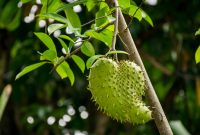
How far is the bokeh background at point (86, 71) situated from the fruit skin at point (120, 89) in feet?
3.51

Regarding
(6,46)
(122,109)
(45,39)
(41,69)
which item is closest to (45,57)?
(45,39)

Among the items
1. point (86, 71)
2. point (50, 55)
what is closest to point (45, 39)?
point (50, 55)

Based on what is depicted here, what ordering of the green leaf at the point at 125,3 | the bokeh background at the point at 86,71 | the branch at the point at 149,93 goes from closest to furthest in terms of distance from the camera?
the branch at the point at 149,93
the green leaf at the point at 125,3
the bokeh background at the point at 86,71

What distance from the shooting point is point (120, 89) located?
65 centimetres

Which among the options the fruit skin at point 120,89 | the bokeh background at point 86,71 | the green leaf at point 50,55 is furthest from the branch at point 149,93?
the bokeh background at point 86,71

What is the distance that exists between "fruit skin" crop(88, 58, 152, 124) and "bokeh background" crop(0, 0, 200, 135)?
107 cm

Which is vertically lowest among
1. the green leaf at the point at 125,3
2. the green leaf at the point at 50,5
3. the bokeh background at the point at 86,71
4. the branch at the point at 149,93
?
the bokeh background at the point at 86,71

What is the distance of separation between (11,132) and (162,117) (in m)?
2.77

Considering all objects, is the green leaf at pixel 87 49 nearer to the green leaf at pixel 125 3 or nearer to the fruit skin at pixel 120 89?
the fruit skin at pixel 120 89

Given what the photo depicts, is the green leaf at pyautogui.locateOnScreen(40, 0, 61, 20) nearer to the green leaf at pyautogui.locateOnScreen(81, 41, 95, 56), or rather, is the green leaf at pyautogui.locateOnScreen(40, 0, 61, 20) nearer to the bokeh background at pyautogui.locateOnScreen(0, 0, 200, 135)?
the green leaf at pyautogui.locateOnScreen(81, 41, 95, 56)

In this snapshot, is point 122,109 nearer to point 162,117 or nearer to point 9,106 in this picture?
point 162,117

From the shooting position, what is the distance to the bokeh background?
79.8 inches

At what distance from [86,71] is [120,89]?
4.68 feet

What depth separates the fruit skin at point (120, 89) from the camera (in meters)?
0.63
